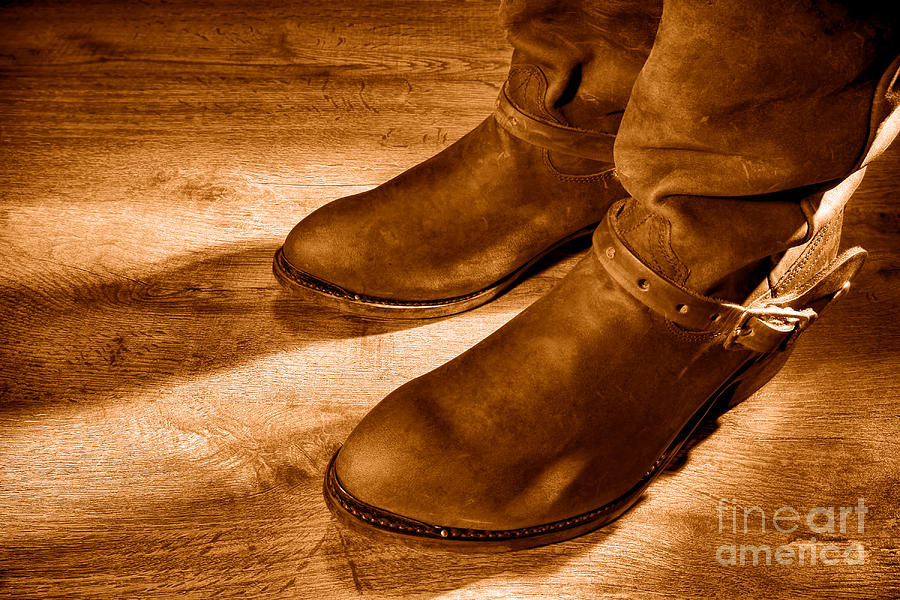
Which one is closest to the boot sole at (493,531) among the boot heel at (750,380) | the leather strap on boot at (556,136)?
the boot heel at (750,380)

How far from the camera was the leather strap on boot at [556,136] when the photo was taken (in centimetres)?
79

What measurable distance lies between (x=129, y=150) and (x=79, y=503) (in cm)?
75

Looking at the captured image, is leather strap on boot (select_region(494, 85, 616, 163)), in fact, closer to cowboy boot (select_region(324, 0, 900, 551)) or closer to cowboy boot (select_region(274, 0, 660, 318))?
cowboy boot (select_region(274, 0, 660, 318))

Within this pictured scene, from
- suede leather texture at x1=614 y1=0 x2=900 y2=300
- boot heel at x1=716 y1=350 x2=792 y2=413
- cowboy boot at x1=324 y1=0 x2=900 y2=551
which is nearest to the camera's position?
suede leather texture at x1=614 y1=0 x2=900 y2=300

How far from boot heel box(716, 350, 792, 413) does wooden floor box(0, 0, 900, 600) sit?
0.04 m

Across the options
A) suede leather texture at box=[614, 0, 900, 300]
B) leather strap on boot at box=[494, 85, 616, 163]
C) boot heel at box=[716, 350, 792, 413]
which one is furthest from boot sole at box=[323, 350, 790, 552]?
leather strap on boot at box=[494, 85, 616, 163]

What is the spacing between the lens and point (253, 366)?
34.5 inches

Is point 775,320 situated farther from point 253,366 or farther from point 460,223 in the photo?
point 253,366

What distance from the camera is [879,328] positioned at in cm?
90

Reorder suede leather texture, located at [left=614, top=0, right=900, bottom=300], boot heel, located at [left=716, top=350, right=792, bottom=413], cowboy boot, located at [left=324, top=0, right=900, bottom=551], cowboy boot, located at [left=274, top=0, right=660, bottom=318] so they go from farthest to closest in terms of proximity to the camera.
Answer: cowboy boot, located at [left=274, top=0, right=660, bottom=318], boot heel, located at [left=716, top=350, right=792, bottom=413], cowboy boot, located at [left=324, top=0, right=900, bottom=551], suede leather texture, located at [left=614, top=0, right=900, bottom=300]

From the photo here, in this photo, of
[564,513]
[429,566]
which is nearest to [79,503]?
[429,566]

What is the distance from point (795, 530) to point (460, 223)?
1.83ft

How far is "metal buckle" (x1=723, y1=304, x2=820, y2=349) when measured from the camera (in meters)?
0.65

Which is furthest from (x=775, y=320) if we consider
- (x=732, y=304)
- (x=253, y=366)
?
(x=253, y=366)
